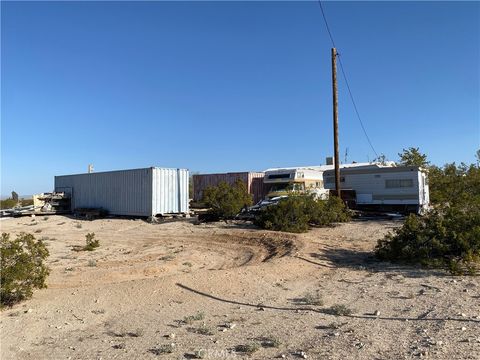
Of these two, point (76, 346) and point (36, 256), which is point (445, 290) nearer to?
point (76, 346)

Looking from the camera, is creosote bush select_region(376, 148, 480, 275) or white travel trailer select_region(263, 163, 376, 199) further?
white travel trailer select_region(263, 163, 376, 199)

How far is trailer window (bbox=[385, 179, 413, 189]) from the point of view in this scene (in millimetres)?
21497

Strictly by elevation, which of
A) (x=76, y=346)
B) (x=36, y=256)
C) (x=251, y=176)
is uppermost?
(x=251, y=176)

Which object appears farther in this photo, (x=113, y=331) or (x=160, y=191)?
(x=160, y=191)

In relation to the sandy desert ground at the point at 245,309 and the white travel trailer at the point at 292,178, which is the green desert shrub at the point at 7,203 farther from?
the sandy desert ground at the point at 245,309

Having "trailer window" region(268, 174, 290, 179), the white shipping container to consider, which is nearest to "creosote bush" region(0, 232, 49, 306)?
the white shipping container

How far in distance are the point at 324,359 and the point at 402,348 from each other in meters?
0.91

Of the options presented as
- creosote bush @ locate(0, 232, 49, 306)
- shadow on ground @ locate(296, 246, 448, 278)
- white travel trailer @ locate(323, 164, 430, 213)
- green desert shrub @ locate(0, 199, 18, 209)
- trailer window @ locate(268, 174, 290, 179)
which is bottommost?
shadow on ground @ locate(296, 246, 448, 278)

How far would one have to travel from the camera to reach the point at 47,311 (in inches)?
270

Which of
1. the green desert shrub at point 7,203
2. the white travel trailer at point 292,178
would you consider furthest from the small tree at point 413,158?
the green desert shrub at point 7,203

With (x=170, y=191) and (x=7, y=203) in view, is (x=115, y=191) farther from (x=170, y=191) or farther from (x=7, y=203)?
(x=7, y=203)

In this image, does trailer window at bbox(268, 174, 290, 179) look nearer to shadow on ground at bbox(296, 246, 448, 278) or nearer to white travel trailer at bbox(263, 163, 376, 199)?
white travel trailer at bbox(263, 163, 376, 199)

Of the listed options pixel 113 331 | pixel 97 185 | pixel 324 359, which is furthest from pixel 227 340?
pixel 97 185

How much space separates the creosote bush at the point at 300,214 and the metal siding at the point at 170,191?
310 inches
